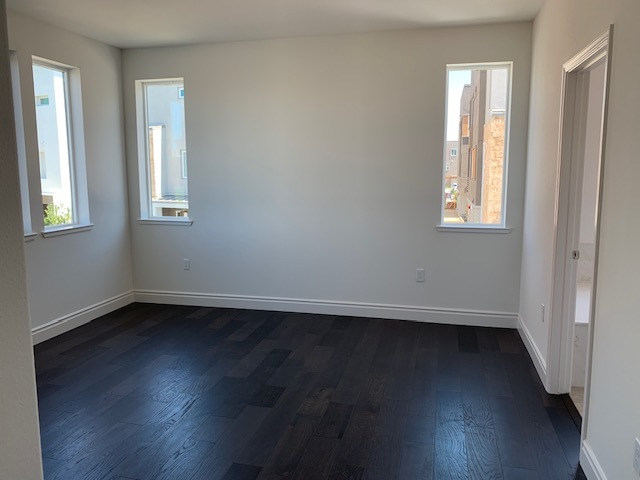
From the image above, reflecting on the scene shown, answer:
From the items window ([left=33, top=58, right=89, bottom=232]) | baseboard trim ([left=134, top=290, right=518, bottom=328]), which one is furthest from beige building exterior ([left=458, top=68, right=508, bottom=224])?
window ([left=33, top=58, right=89, bottom=232])

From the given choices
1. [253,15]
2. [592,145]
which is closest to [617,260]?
[592,145]

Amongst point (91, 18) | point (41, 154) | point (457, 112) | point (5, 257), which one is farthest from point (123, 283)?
point (5, 257)

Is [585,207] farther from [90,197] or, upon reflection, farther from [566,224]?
[90,197]

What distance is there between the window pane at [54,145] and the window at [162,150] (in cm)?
78

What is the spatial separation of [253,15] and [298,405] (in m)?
2.95

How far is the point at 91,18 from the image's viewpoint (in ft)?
12.9

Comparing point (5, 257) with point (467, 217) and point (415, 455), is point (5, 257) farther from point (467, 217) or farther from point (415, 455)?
point (467, 217)

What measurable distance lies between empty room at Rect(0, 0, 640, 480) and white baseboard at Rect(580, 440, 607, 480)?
0.06 feet

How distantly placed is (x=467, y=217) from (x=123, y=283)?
141 inches

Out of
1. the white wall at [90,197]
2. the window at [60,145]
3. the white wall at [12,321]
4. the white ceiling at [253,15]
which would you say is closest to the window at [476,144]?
the white ceiling at [253,15]

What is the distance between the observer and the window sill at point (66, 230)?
412 centimetres

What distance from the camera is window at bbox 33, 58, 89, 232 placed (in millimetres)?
4152

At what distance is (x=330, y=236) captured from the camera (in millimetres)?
4699

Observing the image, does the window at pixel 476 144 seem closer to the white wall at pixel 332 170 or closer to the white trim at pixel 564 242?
the white wall at pixel 332 170
